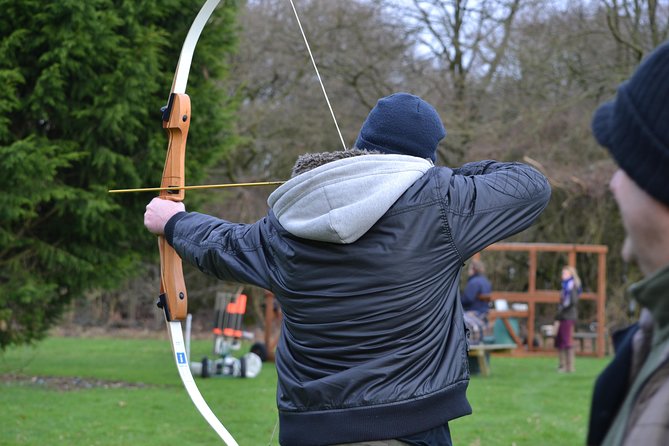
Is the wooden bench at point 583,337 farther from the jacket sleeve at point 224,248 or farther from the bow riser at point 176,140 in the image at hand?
the jacket sleeve at point 224,248

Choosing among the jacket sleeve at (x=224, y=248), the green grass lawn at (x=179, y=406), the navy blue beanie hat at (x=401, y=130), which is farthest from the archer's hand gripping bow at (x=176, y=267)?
the navy blue beanie hat at (x=401, y=130)

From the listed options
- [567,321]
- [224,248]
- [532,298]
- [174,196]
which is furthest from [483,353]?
[224,248]

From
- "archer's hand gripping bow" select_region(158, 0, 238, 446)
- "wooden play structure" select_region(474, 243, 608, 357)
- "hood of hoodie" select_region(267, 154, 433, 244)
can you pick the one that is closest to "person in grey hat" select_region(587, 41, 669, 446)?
"hood of hoodie" select_region(267, 154, 433, 244)

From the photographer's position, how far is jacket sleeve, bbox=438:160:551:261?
8.75 feet

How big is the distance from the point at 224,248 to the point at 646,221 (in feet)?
5.69

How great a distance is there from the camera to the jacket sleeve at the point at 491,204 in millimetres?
2668

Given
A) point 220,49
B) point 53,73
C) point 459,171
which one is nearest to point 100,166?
point 53,73

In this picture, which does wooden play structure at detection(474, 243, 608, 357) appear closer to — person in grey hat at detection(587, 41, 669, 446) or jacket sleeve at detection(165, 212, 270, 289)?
jacket sleeve at detection(165, 212, 270, 289)

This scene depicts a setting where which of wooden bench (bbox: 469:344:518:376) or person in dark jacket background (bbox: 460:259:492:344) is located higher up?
person in dark jacket background (bbox: 460:259:492:344)

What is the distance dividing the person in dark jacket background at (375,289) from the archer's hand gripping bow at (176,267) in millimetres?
1013

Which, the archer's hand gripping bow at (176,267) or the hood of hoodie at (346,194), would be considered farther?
the archer's hand gripping bow at (176,267)

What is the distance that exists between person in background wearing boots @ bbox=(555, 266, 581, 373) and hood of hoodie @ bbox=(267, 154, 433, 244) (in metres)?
11.6

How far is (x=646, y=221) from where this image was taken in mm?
1300

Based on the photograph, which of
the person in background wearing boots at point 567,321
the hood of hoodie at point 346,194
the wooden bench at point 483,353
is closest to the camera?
the hood of hoodie at point 346,194
